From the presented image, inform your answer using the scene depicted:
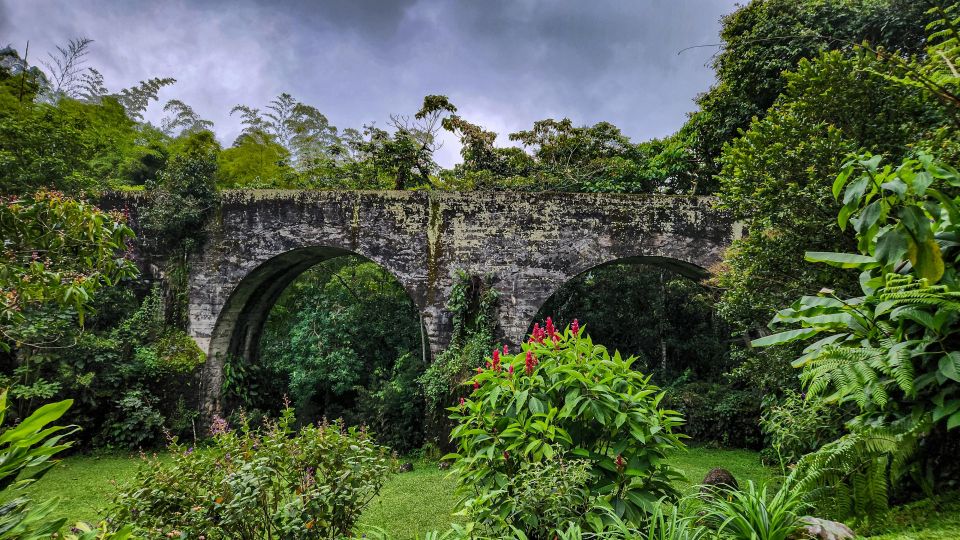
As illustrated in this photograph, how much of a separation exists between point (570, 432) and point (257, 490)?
1.50 m

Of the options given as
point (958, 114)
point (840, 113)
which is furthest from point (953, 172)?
point (840, 113)

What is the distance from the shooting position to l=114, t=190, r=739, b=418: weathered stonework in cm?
700

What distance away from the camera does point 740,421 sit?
807cm

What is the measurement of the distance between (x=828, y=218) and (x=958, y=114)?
1.01 meters

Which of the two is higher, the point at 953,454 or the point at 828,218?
the point at 828,218

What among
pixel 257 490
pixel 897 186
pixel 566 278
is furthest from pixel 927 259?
pixel 566 278

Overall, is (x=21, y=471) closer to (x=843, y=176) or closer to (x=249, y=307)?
(x=843, y=176)

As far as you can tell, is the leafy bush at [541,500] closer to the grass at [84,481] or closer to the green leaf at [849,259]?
the green leaf at [849,259]

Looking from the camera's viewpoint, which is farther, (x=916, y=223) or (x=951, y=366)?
(x=916, y=223)

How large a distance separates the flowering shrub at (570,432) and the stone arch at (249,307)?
4.87 metres

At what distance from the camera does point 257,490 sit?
6.75 ft

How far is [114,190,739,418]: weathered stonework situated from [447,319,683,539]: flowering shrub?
4551 mm

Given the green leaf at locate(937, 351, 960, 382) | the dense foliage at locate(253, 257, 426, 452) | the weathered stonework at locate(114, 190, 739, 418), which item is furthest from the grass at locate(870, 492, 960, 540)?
the dense foliage at locate(253, 257, 426, 452)

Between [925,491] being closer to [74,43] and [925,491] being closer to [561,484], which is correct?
[561,484]
